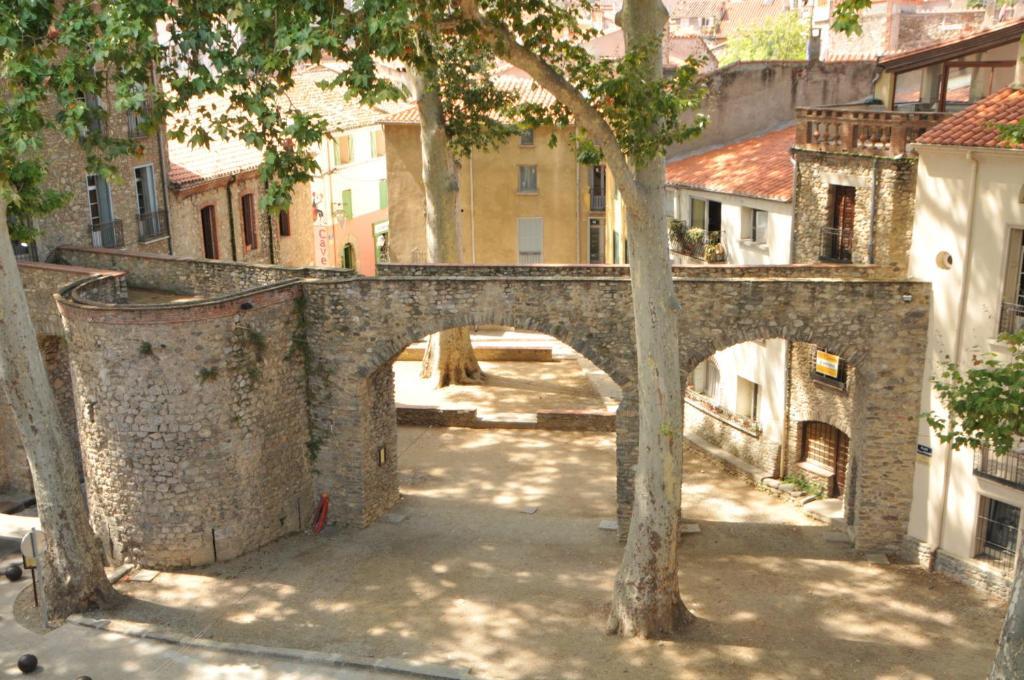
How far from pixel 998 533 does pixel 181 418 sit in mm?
15272

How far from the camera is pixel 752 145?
31.0m

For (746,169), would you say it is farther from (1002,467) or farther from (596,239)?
(1002,467)

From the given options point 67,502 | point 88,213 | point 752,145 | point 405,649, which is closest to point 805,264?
point 752,145

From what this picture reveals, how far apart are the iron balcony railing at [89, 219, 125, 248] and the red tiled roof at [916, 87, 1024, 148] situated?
20976 mm

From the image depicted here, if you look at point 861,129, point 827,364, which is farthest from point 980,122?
point 827,364

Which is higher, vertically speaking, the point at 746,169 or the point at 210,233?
the point at 746,169

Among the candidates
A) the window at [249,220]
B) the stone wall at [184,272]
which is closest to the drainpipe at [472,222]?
the window at [249,220]

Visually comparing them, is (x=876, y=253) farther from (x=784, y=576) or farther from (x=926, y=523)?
(x=784, y=576)

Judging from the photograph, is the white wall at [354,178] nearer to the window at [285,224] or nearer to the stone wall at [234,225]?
the stone wall at [234,225]

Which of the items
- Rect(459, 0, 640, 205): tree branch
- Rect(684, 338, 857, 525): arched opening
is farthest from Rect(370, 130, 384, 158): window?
Rect(459, 0, 640, 205): tree branch

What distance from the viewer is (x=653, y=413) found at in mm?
16688

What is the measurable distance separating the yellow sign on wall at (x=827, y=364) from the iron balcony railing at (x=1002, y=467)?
4.72 m

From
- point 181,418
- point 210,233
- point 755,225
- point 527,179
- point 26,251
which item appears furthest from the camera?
point 527,179

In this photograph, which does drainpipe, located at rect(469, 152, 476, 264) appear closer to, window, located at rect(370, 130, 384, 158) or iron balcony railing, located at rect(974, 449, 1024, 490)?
window, located at rect(370, 130, 384, 158)
